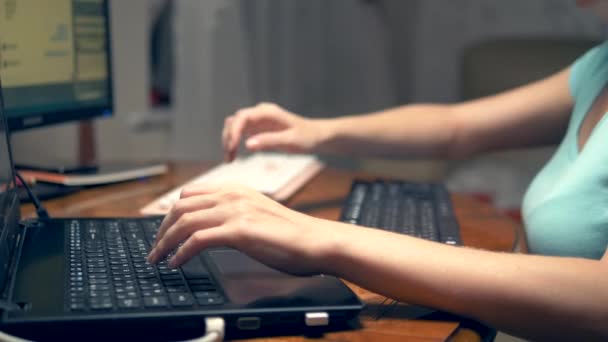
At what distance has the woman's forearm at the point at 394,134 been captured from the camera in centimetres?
118

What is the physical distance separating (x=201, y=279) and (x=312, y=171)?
583 mm

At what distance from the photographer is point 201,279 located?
0.65m

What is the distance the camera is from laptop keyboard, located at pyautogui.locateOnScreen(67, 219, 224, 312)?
1.90 feet

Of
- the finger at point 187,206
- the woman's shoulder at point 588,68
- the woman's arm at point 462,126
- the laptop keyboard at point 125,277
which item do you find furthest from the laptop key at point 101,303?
the woman's shoulder at point 588,68

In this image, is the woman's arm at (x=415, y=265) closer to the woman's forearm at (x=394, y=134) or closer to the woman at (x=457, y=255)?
the woman at (x=457, y=255)

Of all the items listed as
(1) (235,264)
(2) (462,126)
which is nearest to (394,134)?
(2) (462,126)

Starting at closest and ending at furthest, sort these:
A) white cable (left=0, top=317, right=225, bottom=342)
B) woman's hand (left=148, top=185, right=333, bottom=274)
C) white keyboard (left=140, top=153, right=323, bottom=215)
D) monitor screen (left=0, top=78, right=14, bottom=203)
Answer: white cable (left=0, top=317, right=225, bottom=342) → woman's hand (left=148, top=185, right=333, bottom=274) → monitor screen (left=0, top=78, right=14, bottom=203) → white keyboard (left=140, top=153, right=323, bottom=215)

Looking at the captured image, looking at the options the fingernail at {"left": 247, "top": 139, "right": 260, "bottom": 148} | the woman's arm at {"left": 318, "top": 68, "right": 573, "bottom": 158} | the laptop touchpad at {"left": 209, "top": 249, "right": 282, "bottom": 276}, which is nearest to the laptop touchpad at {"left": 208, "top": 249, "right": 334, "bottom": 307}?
the laptop touchpad at {"left": 209, "top": 249, "right": 282, "bottom": 276}

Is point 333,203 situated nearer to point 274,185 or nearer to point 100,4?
point 274,185

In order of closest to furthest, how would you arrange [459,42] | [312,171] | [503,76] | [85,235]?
[85,235], [312,171], [503,76], [459,42]

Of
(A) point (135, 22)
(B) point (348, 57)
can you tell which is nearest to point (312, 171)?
(A) point (135, 22)

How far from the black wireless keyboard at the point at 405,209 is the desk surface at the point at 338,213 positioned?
1.5 inches

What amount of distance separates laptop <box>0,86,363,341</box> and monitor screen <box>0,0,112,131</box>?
342 mm

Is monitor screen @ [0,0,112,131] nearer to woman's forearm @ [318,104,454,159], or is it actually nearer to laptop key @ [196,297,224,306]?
woman's forearm @ [318,104,454,159]
